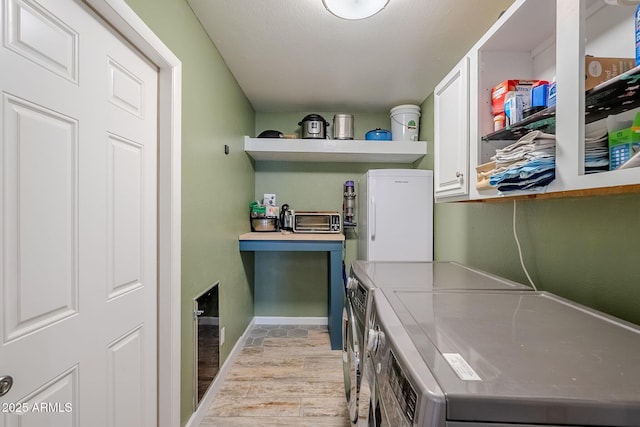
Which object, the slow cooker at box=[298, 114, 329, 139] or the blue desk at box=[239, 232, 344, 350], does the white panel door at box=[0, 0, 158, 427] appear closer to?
the blue desk at box=[239, 232, 344, 350]

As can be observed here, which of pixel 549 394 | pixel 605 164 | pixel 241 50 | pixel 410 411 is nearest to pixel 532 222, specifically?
pixel 605 164

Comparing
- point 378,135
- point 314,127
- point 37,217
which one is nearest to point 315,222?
point 314,127

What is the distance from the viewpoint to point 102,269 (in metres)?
1.04

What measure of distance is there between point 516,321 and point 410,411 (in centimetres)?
50

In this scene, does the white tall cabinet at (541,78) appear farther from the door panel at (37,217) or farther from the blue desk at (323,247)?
the door panel at (37,217)

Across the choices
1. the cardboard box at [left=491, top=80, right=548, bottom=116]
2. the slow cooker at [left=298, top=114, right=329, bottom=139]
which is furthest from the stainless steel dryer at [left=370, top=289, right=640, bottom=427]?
the slow cooker at [left=298, top=114, right=329, bottom=139]

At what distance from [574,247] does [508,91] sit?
684 millimetres

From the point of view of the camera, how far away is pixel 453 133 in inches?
61.3

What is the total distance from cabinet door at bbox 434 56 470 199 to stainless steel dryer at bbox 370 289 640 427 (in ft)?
2.30

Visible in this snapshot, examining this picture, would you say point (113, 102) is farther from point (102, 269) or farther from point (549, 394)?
point (549, 394)

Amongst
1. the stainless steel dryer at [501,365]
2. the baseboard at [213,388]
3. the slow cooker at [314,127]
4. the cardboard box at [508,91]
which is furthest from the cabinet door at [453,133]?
the baseboard at [213,388]

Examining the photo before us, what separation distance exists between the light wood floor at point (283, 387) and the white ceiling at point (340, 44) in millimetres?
2388

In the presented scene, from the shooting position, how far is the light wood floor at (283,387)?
5.88 ft

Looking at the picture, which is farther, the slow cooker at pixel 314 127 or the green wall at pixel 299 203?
the green wall at pixel 299 203
